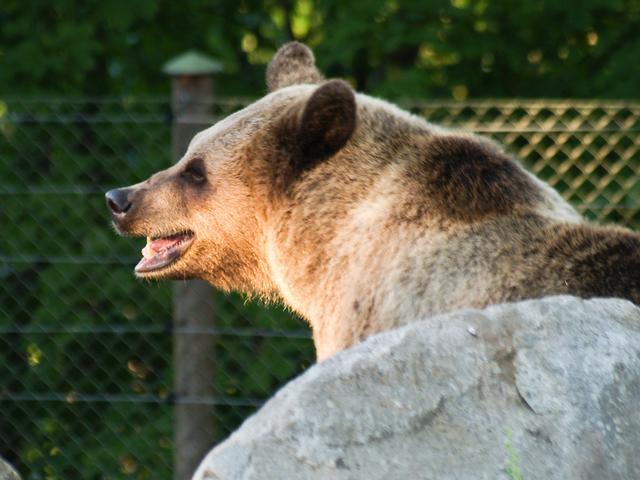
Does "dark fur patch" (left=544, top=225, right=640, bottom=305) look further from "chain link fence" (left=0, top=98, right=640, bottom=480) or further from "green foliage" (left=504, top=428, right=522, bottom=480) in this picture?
"chain link fence" (left=0, top=98, right=640, bottom=480)

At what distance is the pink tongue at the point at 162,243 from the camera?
4.19 metres

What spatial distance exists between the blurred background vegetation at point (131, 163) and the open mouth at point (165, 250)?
6.98 feet

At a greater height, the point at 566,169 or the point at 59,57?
the point at 566,169

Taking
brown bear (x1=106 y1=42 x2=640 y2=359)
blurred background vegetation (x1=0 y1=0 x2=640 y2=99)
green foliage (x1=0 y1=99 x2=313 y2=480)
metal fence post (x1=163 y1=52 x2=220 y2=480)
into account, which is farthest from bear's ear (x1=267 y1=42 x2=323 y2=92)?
blurred background vegetation (x1=0 y1=0 x2=640 y2=99)

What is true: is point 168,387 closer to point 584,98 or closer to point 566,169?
point 566,169

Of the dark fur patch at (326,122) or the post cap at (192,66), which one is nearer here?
the dark fur patch at (326,122)

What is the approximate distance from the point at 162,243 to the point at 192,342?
7.34ft

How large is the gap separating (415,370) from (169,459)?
4.24m

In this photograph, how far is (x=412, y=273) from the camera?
355 centimetres

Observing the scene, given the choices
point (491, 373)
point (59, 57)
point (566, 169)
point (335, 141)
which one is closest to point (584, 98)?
point (566, 169)

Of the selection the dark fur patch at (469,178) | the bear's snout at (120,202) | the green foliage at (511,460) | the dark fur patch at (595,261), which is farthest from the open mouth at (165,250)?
the green foliage at (511,460)

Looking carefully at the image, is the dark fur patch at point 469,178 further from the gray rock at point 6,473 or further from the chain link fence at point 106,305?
the chain link fence at point 106,305

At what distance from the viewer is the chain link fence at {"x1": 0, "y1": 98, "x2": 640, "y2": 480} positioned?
258 inches

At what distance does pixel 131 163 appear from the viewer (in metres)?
6.87
